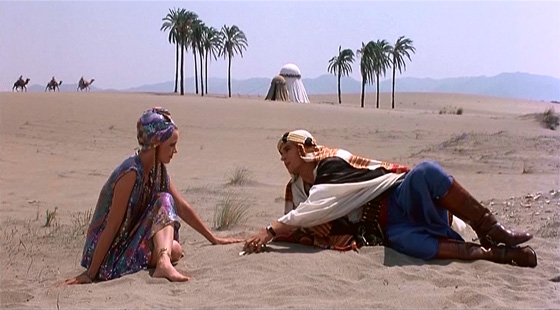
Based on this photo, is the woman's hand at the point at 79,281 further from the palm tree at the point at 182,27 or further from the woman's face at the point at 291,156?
the palm tree at the point at 182,27

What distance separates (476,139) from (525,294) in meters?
11.4

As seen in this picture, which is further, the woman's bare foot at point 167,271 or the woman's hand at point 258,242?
the woman's hand at point 258,242

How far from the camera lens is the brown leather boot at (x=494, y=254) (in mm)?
4883

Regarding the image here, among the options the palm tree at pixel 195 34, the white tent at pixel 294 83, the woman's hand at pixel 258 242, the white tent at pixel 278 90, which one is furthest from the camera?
the palm tree at pixel 195 34

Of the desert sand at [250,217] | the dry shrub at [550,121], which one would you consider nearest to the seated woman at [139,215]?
the desert sand at [250,217]

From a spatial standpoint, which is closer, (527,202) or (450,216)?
(450,216)

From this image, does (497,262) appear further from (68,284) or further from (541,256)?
(68,284)

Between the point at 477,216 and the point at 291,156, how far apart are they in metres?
1.36

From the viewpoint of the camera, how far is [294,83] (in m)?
48.2

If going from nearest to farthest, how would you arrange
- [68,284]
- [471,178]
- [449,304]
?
Result: [449,304] → [68,284] → [471,178]

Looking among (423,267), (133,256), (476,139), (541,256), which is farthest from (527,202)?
(476,139)

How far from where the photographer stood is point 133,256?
4875 mm

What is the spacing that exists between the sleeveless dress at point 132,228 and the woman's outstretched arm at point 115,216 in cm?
8

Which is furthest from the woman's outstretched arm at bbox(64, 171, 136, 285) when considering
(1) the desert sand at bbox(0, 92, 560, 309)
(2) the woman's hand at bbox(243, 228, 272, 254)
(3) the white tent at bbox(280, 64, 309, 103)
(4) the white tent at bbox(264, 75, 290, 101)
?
(3) the white tent at bbox(280, 64, 309, 103)
